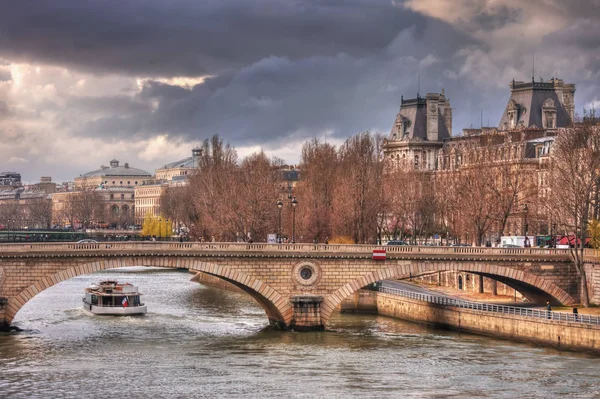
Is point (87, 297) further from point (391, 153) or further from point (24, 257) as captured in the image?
point (391, 153)

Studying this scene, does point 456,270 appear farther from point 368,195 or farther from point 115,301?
point 368,195

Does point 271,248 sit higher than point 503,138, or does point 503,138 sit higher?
point 503,138

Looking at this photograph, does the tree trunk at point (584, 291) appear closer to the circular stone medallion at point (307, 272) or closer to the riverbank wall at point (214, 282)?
the circular stone medallion at point (307, 272)

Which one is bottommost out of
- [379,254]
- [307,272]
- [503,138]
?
[307,272]

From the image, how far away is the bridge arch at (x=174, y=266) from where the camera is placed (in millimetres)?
74875

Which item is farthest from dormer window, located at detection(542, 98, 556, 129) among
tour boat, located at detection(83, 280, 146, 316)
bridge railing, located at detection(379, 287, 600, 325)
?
tour boat, located at detection(83, 280, 146, 316)

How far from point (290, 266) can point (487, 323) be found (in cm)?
1220

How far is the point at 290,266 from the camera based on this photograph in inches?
3110

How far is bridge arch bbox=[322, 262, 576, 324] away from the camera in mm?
79500

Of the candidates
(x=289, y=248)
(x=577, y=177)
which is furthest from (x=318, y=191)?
(x=289, y=248)

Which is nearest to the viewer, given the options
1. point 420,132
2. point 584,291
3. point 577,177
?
point 584,291

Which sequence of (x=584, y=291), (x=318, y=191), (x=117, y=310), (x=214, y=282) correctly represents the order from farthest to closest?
(x=214, y=282)
(x=318, y=191)
(x=117, y=310)
(x=584, y=291)

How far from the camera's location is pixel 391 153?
171m

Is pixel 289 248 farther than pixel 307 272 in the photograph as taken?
Yes
